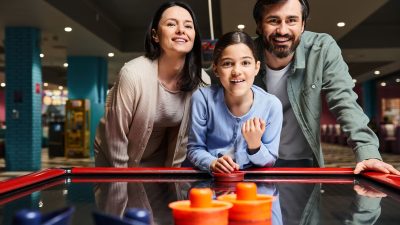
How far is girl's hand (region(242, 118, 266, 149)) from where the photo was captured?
4.67ft

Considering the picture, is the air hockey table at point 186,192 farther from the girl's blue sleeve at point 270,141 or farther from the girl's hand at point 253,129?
the girl's hand at point 253,129

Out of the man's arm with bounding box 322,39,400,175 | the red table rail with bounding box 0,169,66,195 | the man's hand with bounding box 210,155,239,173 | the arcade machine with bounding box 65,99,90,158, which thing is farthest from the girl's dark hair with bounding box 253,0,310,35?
the arcade machine with bounding box 65,99,90,158

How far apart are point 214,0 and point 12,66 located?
431 cm

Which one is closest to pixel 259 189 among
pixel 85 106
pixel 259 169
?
pixel 259 169

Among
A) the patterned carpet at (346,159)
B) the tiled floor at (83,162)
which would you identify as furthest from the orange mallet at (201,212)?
the patterned carpet at (346,159)

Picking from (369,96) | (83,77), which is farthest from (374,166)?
(369,96)

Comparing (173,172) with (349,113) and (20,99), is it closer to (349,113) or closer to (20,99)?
(349,113)

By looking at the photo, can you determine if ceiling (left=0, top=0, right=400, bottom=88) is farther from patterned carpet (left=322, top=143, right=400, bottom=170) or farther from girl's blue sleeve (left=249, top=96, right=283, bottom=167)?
girl's blue sleeve (left=249, top=96, right=283, bottom=167)

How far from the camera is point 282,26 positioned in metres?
2.04

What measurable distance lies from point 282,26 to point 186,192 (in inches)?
42.1

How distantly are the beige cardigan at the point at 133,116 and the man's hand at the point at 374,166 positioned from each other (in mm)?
895

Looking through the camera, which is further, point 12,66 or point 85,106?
point 85,106

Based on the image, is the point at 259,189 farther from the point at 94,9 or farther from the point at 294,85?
the point at 94,9

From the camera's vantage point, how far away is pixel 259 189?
131 centimetres
